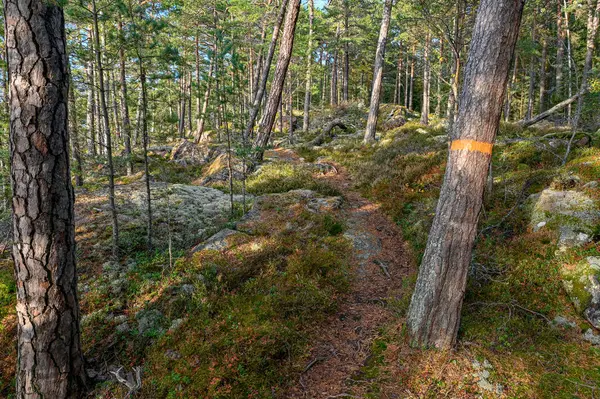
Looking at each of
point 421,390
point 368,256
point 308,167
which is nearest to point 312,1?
point 308,167

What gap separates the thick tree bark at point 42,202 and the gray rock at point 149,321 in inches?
37.1

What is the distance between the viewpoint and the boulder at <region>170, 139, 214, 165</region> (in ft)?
53.8

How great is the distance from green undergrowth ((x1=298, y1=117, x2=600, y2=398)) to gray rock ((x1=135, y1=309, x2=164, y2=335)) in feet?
9.98

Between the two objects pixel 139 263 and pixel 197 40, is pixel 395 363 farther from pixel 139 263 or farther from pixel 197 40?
pixel 197 40

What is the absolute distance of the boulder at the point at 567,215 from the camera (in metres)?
4.94

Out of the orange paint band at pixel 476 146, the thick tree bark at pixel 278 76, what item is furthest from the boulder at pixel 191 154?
the orange paint band at pixel 476 146

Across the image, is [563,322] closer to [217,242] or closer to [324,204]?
[324,204]

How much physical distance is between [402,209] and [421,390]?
5277 mm

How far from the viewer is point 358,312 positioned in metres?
5.12

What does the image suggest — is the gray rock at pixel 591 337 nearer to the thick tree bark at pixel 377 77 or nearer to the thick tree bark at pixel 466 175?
the thick tree bark at pixel 466 175

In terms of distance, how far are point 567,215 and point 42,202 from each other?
25.6 ft

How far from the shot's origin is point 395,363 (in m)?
4.03

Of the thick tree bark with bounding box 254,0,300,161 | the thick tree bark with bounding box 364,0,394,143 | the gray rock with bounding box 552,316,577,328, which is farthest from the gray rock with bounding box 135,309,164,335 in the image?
the thick tree bark with bounding box 364,0,394,143

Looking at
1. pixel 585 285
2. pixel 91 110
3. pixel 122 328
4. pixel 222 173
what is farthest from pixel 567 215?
pixel 91 110
